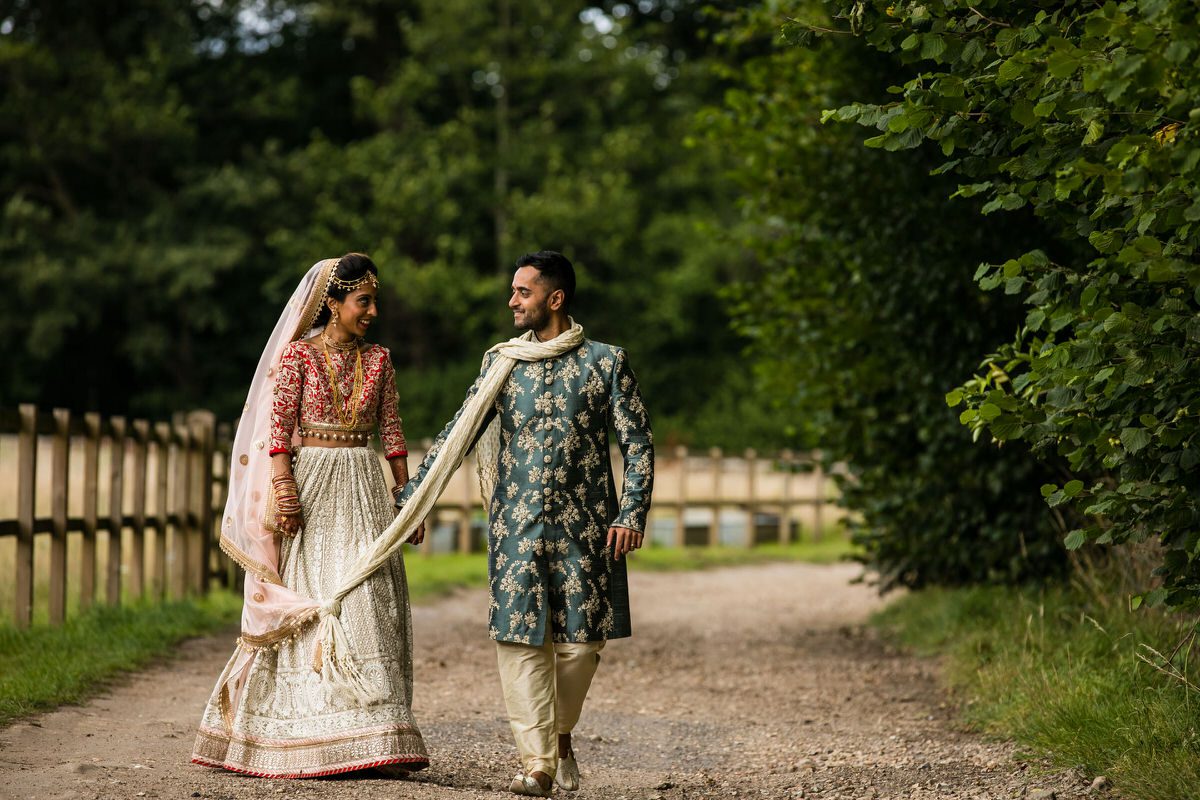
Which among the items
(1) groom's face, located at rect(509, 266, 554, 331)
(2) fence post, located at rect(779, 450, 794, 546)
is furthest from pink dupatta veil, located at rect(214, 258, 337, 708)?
(2) fence post, located at rect(779, 450, 794, 546)

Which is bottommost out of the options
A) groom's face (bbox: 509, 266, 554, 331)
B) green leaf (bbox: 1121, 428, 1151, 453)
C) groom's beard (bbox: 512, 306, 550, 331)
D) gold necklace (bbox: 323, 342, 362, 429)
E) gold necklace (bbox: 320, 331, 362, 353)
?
green leaf (bbox: 1121, 428, 1151, 453)

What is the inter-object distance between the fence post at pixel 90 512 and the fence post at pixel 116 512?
261 millimetres

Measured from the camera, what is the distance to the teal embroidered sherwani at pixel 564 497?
206 inches

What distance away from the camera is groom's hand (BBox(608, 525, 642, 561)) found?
5.16 metres

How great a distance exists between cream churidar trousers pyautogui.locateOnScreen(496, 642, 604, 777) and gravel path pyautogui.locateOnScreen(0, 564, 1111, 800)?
23 centimetres

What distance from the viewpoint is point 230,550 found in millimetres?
5613

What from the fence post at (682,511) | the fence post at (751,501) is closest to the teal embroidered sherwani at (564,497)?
the fence post at (682,511)

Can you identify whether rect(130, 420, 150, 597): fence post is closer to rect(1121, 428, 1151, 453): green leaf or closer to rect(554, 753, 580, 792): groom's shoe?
rect(554, 753, 580, 792): groom's shoe

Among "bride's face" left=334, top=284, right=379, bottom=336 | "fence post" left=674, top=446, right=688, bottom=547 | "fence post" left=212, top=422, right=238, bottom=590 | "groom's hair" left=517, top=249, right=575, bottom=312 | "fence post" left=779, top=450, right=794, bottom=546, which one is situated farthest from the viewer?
"fence post" left=779, top=450, right=794, bottom=546

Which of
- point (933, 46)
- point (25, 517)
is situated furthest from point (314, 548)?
point (25, 517)

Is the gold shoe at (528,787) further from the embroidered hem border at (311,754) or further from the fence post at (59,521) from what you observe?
the fence post at (59,521)

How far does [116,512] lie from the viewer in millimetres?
9438

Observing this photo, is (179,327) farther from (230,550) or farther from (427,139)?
(230,550)

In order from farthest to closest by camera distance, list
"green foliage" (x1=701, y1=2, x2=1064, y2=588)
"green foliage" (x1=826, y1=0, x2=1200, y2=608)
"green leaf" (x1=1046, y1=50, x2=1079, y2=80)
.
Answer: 1. "green foliage" (x1=701, y1=2, x2=1064, y2=588)
2. "green foliage" (x1=826, y1=0, x2=1200, y2=608)
3. "green leaf" (x1=1046, y1=50, x2=1079, y2=80)
